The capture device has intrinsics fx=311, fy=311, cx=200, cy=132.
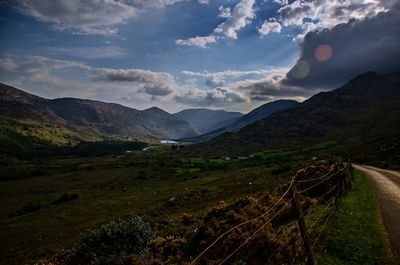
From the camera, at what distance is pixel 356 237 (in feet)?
48.2

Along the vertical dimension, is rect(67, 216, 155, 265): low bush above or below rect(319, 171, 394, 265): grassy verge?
below

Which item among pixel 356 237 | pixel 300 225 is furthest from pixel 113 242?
pixel 300 225

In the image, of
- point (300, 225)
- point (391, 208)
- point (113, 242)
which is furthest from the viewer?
point (391, 208)

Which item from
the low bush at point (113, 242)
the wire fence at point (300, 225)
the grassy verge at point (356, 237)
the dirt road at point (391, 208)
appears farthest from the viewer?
the low bush at point (113, 242)

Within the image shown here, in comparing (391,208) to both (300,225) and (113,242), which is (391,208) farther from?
(113,242)

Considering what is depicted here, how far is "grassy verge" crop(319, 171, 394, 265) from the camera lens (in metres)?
12.4

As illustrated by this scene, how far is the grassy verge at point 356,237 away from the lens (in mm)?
12445

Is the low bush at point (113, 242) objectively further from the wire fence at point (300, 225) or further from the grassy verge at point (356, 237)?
the grassy verge at point (356, 237)

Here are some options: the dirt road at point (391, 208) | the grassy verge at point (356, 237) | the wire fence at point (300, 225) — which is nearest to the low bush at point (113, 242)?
the wire fence at point (300, 225)

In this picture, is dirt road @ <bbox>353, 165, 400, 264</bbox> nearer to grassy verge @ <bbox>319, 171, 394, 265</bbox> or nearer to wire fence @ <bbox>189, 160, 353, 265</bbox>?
grassy verge @ <bbox>319, 171, 394, 265</bbox>

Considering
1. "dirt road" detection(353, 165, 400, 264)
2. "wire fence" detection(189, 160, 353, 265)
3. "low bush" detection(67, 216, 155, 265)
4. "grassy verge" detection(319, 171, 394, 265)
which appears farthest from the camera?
"low bush" detection(67, 216, 155, 265)

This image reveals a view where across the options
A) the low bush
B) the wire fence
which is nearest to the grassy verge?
the wire fence

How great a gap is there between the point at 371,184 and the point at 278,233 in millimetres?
21770

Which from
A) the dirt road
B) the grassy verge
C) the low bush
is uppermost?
the dirt road
